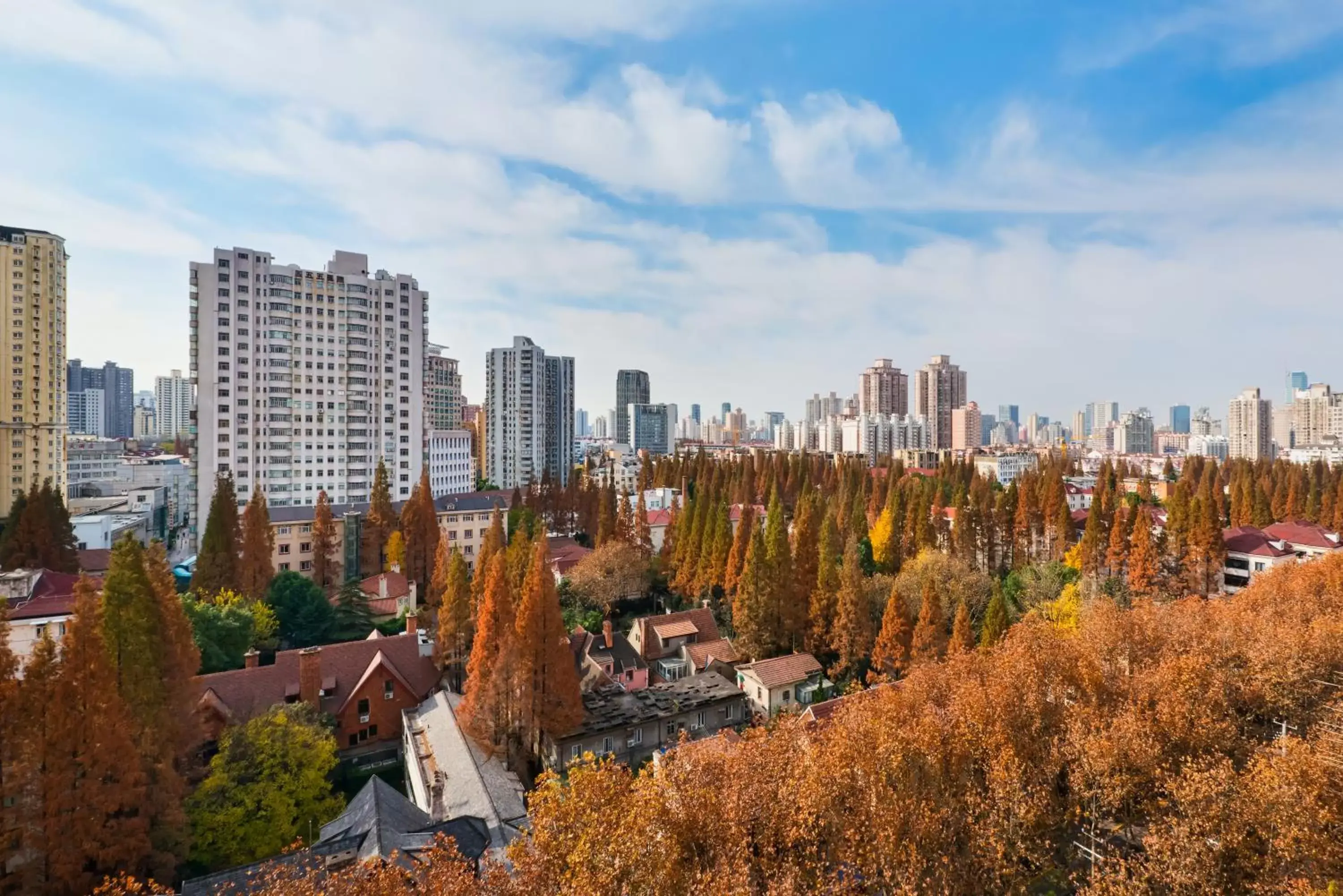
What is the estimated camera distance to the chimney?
1914 cm

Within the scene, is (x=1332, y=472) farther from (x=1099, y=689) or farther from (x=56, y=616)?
(x=56, y=616)

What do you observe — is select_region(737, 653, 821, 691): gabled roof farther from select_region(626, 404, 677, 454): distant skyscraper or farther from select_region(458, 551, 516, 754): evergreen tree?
select_region(626, 404, 677, 454): distant skyscraper

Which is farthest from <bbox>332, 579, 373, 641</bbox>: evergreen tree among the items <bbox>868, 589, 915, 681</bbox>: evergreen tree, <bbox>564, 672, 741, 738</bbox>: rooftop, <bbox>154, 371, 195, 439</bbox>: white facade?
<bbox>154, 371, 195, 439</bbox>: white facade

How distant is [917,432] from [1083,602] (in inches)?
3479

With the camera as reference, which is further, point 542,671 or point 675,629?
point 675,629

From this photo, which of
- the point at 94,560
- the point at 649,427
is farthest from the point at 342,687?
the point at 649,427

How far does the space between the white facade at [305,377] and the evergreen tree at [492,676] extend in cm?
3099

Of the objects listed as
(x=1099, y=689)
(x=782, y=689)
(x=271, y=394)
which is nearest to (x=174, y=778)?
(x=782, y=689)

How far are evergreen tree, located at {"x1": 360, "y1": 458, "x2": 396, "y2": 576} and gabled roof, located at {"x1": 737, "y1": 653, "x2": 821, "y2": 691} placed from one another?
76.2 feet

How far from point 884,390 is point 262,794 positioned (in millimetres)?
117291

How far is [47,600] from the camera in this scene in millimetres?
21734

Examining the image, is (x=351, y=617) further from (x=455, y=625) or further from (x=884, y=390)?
A: (x=884, y=390)

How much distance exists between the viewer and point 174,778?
12.6 m

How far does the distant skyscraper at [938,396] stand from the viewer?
116125 millimetres
